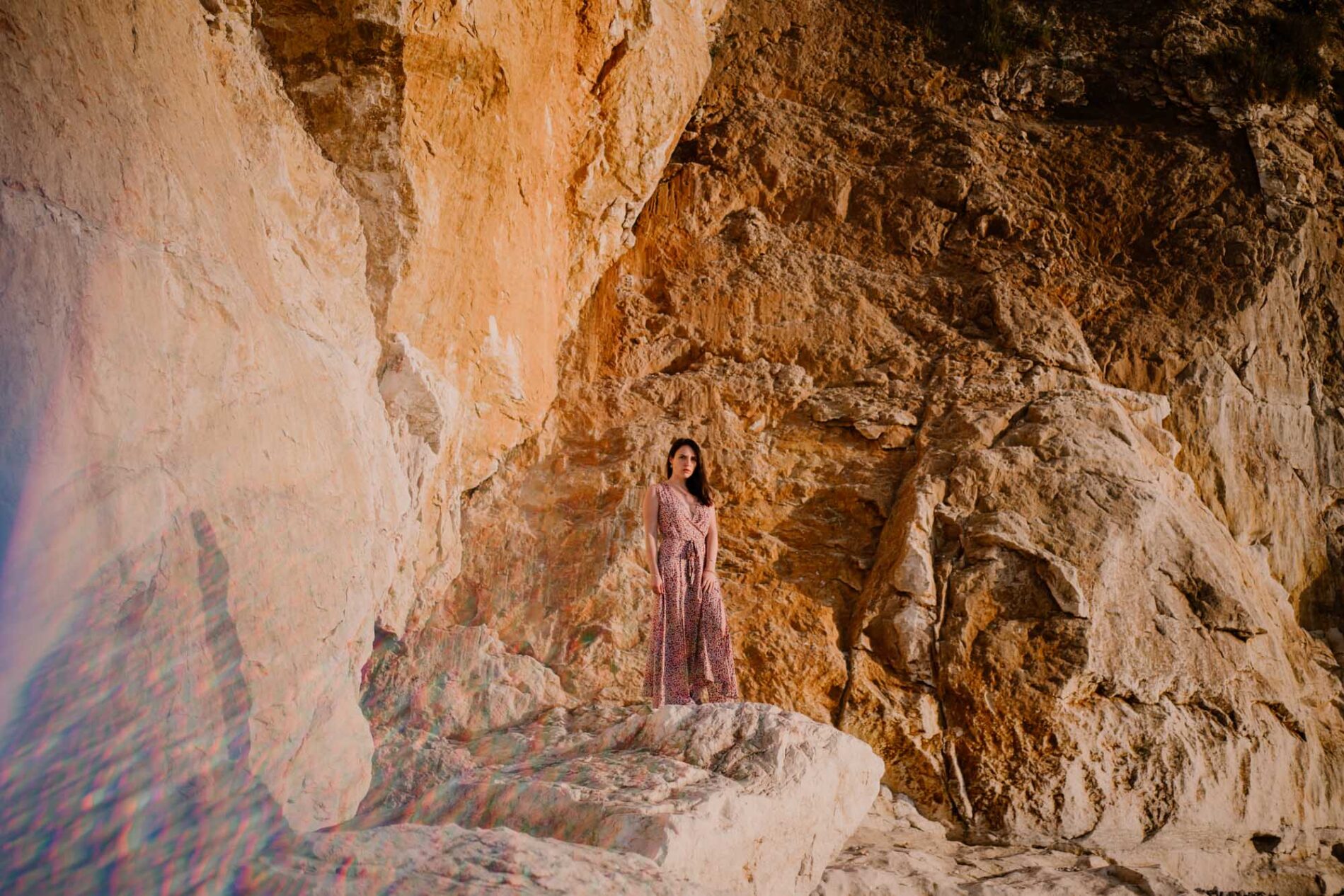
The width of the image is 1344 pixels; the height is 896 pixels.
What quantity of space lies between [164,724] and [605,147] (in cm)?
518

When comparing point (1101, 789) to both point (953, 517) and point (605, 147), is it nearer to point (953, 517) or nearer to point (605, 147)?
point (953, 517)

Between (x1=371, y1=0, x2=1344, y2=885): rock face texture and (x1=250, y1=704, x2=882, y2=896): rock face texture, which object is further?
(x1=371, y1=0, x2=1344, y2=885): rock face texture

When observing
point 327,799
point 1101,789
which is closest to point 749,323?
point 1101,789

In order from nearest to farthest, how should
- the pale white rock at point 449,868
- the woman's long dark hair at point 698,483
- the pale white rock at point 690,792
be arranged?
the pale white rock at point 449,868 → the pale white rock at point 690,792 → the woman's long dark hair at point 698,483

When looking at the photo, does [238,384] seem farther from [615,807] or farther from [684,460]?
[684,460]

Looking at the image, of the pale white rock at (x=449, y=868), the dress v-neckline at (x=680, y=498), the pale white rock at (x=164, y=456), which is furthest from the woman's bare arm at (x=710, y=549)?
the pale white rock at (x=449, y=868)

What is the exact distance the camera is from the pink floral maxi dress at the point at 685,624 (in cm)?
543

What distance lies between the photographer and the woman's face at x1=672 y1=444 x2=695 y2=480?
5664mm

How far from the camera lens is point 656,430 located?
6859 millimetres

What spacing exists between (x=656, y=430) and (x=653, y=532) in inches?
54.0

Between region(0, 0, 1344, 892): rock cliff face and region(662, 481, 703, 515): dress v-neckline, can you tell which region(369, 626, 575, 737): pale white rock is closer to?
region(0, 0, 1344, 892): rock cliff face

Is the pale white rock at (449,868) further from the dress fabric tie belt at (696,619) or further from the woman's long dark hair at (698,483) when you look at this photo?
the woman's long dark hair at (698,483)

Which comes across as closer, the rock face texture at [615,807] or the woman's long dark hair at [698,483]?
the rock face texture at [615,807]

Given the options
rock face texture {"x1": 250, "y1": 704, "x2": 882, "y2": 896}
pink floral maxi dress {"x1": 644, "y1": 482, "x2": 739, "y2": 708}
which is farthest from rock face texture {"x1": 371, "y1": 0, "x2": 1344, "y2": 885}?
rock face texture {"x1": 250, "y1": 704, "x2": 882, "y2": 896}
